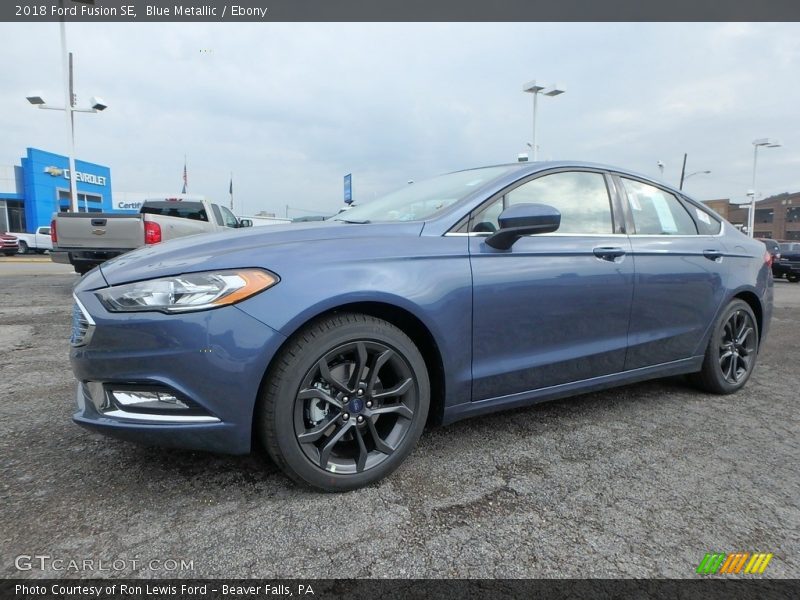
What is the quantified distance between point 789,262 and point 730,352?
62.5 ft

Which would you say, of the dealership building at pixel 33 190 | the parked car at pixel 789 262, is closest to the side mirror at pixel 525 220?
the parked car at pixel 789 262

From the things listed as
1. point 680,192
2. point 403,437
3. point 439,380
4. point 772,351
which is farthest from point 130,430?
point 772,351

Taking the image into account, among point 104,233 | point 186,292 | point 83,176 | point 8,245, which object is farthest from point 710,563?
point 83,176

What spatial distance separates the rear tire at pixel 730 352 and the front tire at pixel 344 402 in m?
2.34

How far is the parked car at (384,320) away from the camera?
183cm

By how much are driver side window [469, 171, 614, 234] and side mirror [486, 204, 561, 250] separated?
0.19 meters

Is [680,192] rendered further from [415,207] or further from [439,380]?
[439,380]

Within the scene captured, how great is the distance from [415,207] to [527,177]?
0.63m

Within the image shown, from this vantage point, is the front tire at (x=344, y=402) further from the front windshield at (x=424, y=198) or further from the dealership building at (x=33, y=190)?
the dealership building at (x=33, y=190)

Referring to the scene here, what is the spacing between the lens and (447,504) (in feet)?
6.58

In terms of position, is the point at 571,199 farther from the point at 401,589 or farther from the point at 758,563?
the point at 401,589

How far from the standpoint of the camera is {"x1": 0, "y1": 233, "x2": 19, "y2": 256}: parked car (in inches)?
986

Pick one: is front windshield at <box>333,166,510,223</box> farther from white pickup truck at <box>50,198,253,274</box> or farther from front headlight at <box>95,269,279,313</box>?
white pickup truck at <box>50,198,253,274</box>

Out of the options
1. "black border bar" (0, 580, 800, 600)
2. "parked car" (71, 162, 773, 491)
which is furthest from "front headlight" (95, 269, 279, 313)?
"black border bar" (0, 580, 800, 600)
